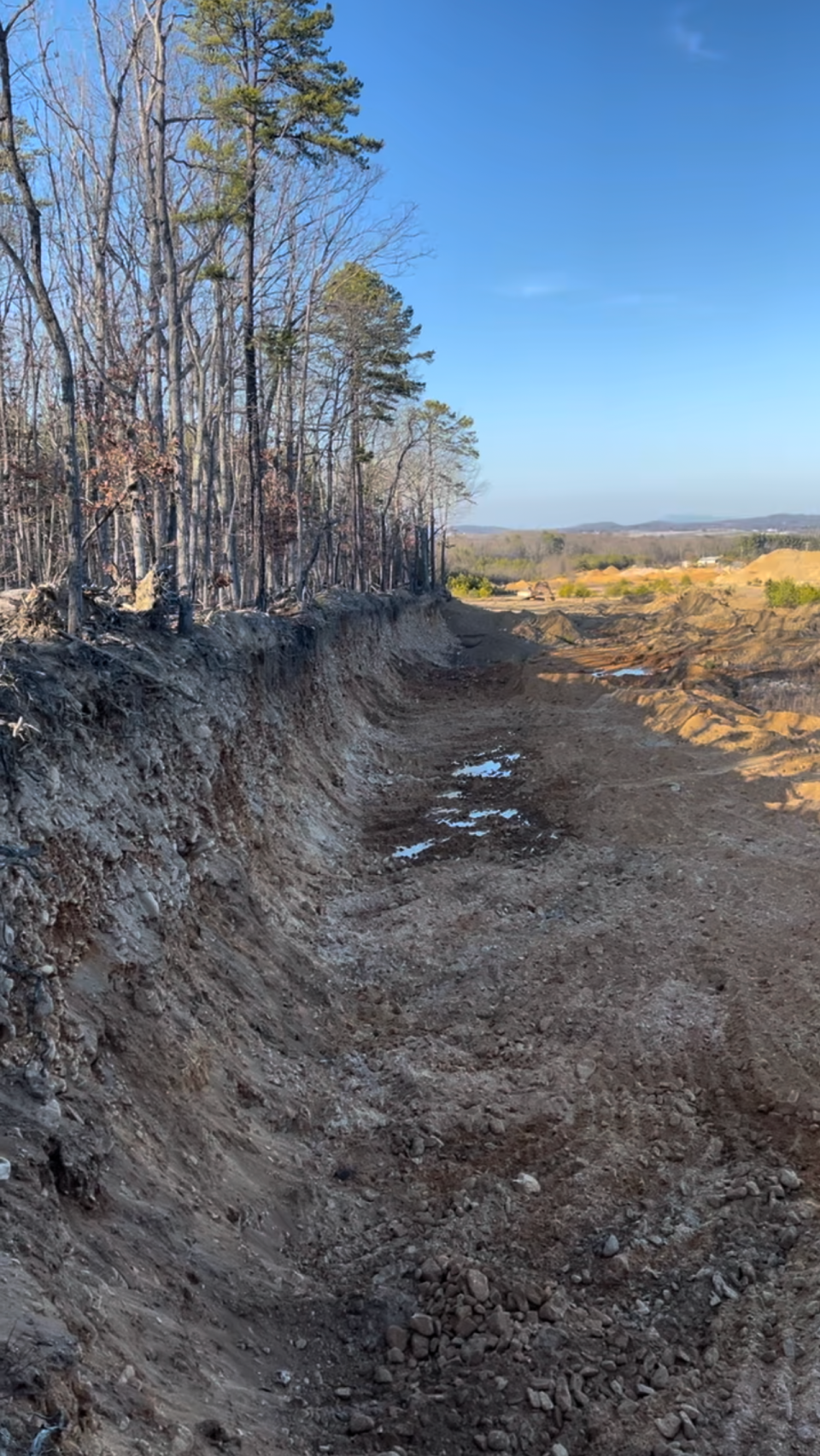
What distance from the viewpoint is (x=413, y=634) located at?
103 ft

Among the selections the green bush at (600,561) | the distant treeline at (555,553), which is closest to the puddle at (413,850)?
the distant treeline at (555,553)

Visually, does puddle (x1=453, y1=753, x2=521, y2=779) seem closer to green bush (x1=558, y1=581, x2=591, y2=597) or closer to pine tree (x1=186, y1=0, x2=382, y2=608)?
pine tree (x1=186, y1=0, x2=382, y2=608)

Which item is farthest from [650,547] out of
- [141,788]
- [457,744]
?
[141,788]

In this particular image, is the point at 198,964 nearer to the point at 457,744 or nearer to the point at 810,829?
the point at 810,829

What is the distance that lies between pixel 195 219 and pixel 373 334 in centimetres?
1126

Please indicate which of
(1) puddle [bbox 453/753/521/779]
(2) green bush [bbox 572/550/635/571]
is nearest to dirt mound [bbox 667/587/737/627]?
(1) puddle [bbox 453/753/521/779]

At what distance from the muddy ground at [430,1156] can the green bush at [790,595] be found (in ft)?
125

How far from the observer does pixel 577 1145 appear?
18.1 feet

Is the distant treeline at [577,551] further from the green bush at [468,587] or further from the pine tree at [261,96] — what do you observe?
the pine tree at [261,96]

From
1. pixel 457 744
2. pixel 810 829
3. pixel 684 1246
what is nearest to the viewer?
pixel 684 1246

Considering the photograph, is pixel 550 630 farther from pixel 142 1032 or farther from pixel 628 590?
pixel 628 590

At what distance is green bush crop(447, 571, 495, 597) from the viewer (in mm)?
74875

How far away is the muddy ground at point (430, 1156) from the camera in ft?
11.1

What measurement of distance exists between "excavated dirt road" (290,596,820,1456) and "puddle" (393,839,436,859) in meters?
0.08
